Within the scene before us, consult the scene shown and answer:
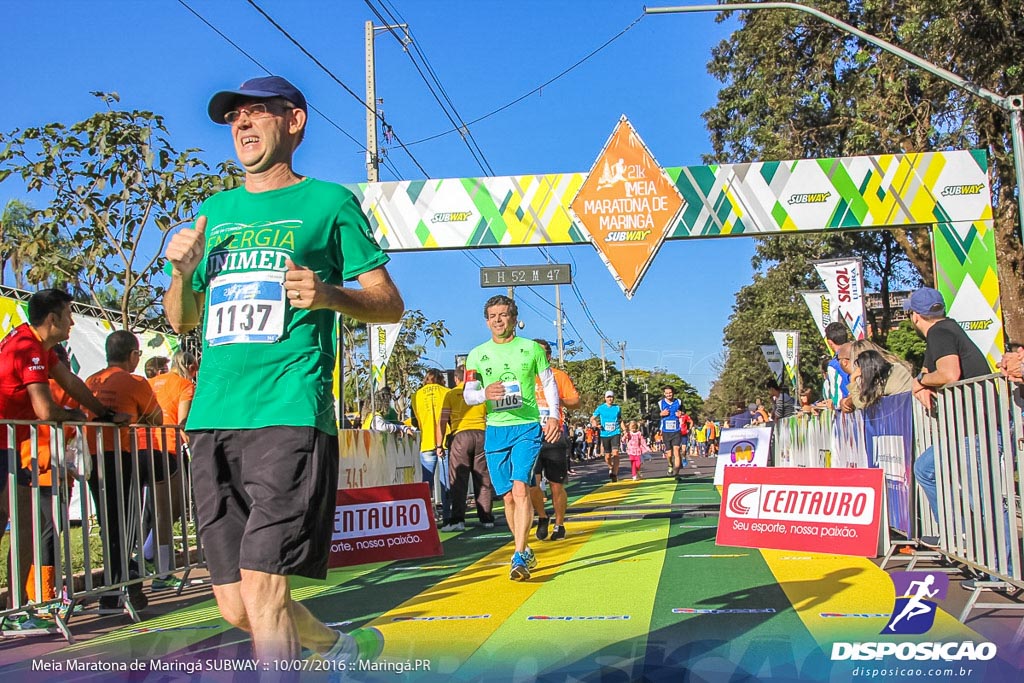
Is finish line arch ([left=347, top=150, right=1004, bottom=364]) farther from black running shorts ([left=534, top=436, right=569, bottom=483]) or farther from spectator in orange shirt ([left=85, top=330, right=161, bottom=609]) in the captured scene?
spectator in orange shirt ([left=85, top=330, right=161, bottom=609])

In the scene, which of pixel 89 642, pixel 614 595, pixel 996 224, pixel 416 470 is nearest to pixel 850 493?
pixel 614 595

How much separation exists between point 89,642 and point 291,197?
3645 mm

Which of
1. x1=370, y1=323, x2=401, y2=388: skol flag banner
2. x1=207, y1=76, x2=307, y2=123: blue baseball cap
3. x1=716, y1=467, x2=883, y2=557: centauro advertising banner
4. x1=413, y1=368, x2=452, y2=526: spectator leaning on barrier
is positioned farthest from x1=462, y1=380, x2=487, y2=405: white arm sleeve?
x1=370, y1=323, x2=401, y2=388: skol flag banner

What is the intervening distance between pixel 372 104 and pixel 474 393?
13.3 meters

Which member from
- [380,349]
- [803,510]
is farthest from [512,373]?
[380,349]

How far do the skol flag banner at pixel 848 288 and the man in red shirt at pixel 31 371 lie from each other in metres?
11.5

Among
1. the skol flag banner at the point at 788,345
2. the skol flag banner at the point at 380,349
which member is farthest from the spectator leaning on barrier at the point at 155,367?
the skol flag banner at the point at 788,345

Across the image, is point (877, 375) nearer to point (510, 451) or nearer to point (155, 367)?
point (510, 451)

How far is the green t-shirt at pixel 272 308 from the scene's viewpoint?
3156mm

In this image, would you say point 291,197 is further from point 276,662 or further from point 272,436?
point 276,662

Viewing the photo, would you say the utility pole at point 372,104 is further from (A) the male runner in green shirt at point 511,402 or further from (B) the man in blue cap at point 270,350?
(B) the man in blue cap at point 270,350

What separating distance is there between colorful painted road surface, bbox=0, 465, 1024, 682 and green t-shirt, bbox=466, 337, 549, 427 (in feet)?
3.94

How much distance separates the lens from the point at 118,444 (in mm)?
6852

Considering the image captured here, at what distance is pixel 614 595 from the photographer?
20.5ft
